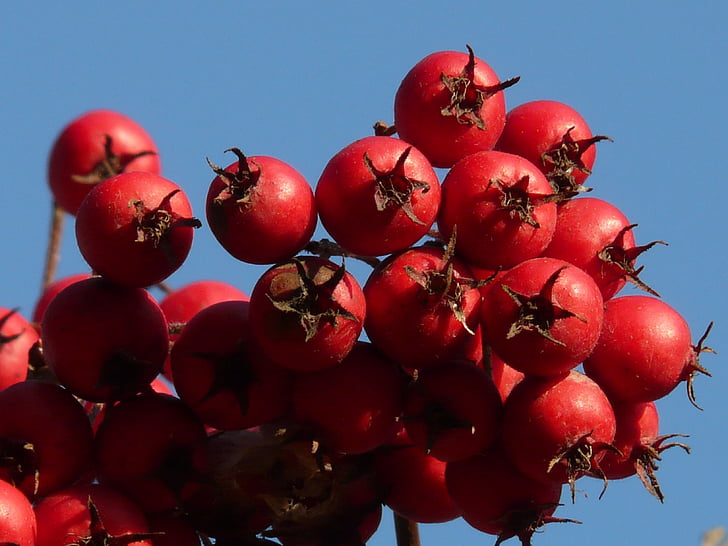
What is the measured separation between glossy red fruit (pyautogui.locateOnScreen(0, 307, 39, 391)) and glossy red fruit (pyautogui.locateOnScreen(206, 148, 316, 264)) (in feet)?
5.46

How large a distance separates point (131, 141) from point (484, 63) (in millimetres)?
2694

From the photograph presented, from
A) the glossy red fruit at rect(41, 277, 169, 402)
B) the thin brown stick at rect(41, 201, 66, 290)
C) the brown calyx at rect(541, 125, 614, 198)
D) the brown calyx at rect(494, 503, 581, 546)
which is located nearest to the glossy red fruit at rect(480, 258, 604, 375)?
the brown calyx at rect(494, 503, 581, 546)

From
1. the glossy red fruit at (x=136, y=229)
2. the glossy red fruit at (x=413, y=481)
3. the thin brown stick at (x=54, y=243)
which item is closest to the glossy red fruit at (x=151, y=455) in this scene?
the glossy red fruit at (x=136, y=229)

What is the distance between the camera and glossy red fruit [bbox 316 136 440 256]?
371 cm

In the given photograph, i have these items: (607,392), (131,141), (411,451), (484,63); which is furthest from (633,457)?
(131,141)

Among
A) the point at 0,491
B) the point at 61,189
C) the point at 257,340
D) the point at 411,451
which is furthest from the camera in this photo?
the point at 61,189

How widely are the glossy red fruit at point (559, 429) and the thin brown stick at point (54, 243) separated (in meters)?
3.03

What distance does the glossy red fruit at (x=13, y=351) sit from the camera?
5109 mm

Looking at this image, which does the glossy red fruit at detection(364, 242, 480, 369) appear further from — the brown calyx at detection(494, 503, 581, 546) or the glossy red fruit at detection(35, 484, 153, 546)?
the glossy red fruit at detection(35, 484, 153, 546)

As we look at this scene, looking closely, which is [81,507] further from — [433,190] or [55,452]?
[433,190]

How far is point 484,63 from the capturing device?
14.0 ft

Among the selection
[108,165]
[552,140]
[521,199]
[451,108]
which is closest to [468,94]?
[451,108]

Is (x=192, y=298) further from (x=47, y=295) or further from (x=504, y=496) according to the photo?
(x=504, y=496)

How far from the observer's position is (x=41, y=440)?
3770mm
